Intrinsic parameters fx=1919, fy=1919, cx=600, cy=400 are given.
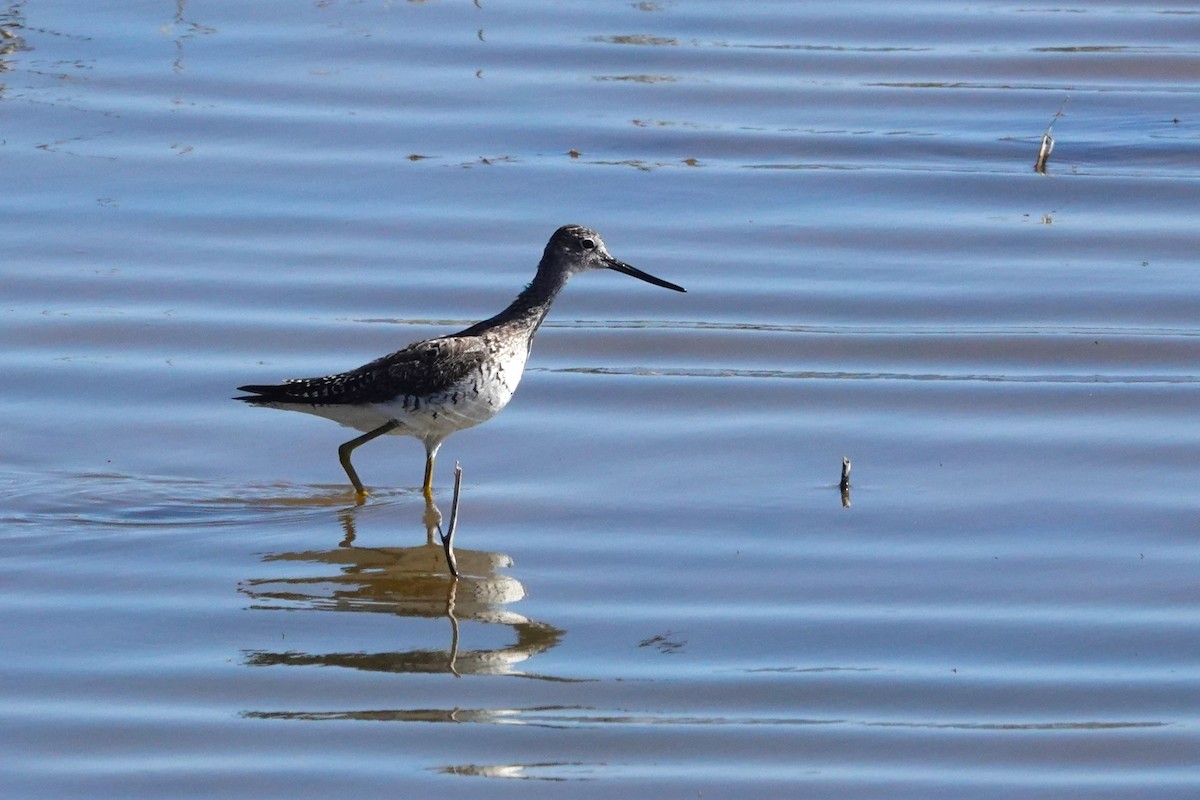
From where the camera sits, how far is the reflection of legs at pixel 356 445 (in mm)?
8113

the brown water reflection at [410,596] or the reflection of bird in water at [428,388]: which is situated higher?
the reflection of bird in water at [428,388]

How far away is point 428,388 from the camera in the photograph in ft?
26.3

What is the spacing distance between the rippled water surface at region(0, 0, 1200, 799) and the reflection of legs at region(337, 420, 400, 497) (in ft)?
0.30

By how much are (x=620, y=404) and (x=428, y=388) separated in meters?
1.17

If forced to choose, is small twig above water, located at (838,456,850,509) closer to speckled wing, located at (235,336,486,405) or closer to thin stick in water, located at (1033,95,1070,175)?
speckled wing, located at (235,336,486,405)

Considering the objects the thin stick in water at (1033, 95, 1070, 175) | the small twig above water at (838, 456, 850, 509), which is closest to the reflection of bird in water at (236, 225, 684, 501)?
the small twig above water at (838, 456, 850, 509)

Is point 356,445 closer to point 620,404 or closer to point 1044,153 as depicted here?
point 620,404

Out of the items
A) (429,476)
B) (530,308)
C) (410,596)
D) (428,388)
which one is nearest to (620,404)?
(530,308)

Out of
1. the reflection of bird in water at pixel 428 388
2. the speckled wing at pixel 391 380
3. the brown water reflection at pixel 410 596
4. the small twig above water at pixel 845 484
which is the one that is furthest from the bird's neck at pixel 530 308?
the small twig above water at pixel 845 484

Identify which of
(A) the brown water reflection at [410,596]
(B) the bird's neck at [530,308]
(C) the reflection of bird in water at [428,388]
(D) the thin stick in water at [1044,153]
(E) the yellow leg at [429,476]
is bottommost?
(A) the brown water reflection at [410,596]

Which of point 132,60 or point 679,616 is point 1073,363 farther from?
point 132,60

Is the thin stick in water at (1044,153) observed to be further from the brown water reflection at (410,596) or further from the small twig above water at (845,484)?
the brown water reflection at (410,596)

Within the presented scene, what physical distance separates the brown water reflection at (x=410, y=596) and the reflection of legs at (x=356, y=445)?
0.91 feet

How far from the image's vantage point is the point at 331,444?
8766mm
